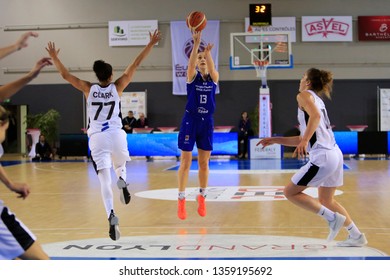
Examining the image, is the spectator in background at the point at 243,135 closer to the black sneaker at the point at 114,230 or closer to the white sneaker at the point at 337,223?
the white sneaker at the point at 337,223

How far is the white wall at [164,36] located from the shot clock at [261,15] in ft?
21.2

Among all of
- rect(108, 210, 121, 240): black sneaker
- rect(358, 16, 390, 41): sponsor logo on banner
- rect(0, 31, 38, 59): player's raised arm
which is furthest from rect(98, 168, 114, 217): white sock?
rect(358, 16, 390, 41): sponsor logo on banner

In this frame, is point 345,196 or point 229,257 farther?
point 345,196

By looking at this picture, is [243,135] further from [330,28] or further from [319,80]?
[319,80]

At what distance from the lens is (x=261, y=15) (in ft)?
54.4

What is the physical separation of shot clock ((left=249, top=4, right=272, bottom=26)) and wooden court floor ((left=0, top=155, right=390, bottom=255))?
16.2 feet

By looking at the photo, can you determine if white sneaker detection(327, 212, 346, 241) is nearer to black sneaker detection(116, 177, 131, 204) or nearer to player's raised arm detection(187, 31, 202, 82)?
black sneaker detection(116, 177, 131, 204)

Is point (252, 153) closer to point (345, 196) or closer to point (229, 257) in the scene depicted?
point (345, 196)

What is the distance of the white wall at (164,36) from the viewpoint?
22953 millimetres

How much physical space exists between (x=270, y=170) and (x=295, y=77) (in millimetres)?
9496

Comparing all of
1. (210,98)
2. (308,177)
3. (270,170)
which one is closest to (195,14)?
(210,98)

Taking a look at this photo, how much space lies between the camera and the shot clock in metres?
16.4
